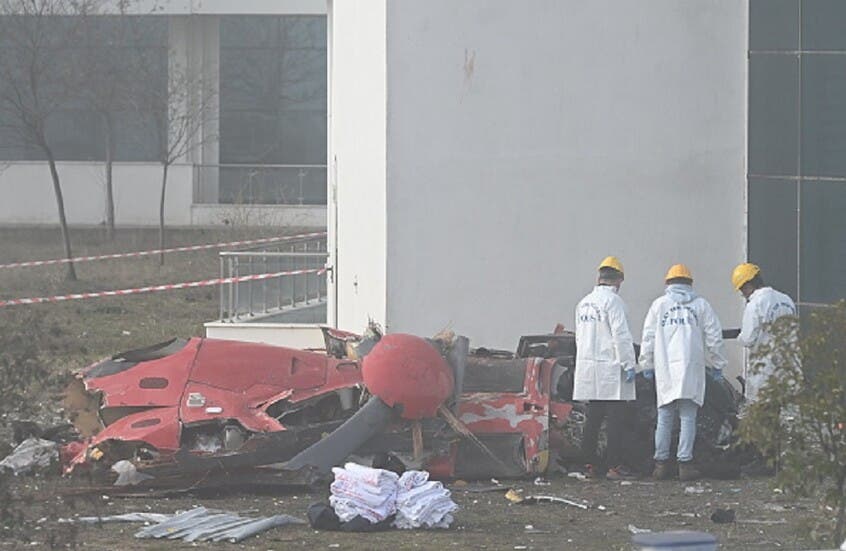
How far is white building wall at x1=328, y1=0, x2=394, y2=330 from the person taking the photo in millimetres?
19516

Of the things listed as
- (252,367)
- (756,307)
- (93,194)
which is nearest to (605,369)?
(756,307)

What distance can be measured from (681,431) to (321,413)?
9.35 feet

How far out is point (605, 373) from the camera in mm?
14828

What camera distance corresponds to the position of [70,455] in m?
14.2

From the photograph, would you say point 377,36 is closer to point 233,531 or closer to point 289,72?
point 233,531

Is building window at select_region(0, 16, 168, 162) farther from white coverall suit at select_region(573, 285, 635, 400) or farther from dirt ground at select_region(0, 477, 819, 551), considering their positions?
dirt ground at select_region(0, 477, 819, 551)

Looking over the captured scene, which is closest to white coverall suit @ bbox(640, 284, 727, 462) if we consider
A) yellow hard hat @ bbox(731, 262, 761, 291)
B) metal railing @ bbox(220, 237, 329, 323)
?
yellow hard hat @ bbox(731, 262, 761, 291)

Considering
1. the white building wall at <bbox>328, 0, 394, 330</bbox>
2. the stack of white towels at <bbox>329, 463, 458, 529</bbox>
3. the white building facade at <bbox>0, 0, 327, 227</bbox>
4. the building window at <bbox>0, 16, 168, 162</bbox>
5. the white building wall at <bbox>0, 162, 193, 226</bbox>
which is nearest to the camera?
the stack of white towels at <bbox>329, 463, 458, 529</bbox>

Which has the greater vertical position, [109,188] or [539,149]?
[109,188]

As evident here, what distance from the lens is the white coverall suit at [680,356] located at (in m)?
14.6

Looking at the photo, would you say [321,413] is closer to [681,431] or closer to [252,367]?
[252,367]

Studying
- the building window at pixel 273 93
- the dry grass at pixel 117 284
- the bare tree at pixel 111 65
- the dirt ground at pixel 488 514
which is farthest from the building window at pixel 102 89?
the dirt ground at pixel 488 514

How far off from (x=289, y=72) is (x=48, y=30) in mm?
11870

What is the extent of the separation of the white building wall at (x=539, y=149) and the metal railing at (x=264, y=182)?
29329mm
